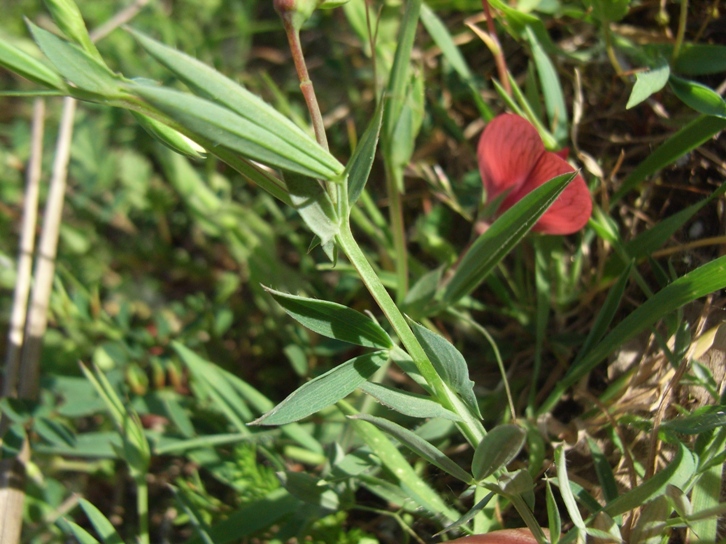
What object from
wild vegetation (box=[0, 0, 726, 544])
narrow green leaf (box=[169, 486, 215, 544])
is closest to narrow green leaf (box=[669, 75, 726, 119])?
wild vegetation (box=[0, 0, 726, 544])

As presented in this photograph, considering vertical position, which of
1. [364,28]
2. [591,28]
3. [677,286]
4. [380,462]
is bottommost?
[380,462]

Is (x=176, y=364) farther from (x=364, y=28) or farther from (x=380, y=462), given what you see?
(x=364, y=28)

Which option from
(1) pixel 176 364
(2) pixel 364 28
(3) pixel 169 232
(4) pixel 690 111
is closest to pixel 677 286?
(4) pixel 690 111

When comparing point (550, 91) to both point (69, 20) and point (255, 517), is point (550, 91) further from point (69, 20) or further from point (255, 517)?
point (255, 517)

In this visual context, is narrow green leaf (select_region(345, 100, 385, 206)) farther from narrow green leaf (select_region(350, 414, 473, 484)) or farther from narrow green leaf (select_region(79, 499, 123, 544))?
narrow green leaf (select_region(79, 499, 123, 544))

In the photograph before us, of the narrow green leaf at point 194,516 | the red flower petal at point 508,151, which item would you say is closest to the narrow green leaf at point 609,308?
the red flower petal at point 508,151
